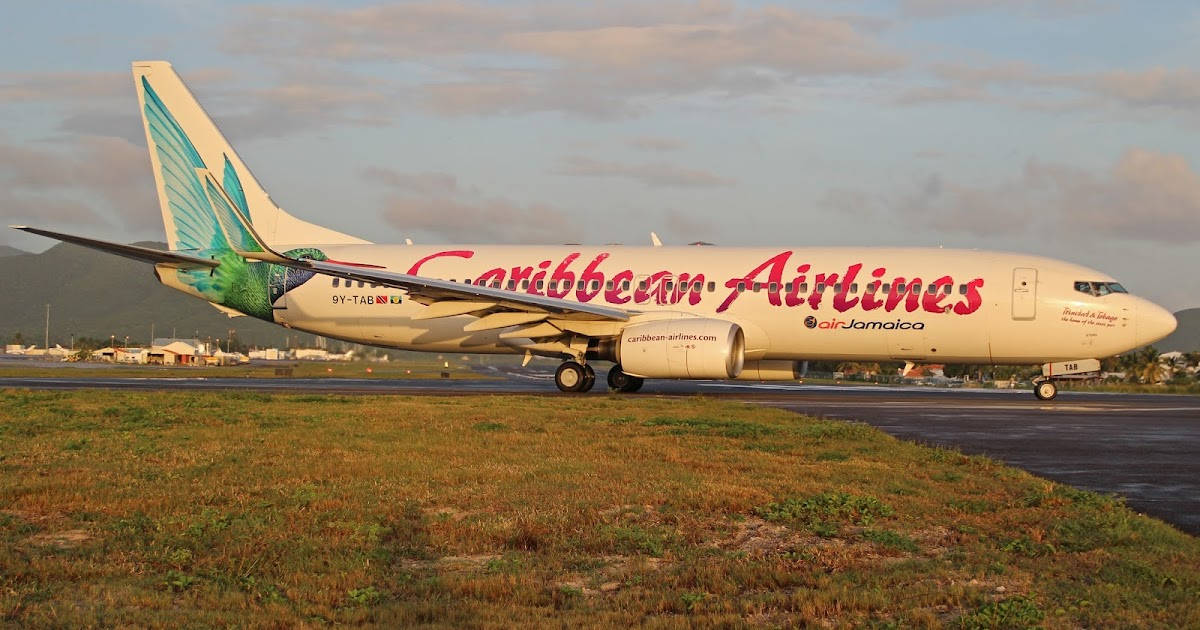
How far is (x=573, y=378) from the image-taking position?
96.5ft

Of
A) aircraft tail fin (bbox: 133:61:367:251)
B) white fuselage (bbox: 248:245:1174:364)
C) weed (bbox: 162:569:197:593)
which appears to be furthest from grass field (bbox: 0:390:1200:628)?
aircraft tail fin (bbox: 133:61:367:251)

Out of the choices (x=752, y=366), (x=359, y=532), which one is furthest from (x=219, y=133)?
(x=359, y=532)

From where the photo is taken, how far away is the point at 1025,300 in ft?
92.0

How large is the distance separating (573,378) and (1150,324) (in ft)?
46.4

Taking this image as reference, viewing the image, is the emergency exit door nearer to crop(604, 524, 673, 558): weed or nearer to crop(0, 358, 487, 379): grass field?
crop(604, 524, 673, 558): weed

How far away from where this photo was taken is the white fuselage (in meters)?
28.0

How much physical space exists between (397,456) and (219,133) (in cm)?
2302

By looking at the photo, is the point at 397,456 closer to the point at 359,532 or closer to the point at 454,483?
the point at 454,483

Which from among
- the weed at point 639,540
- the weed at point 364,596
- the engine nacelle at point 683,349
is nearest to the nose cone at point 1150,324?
the engine nacelle at point 683,349

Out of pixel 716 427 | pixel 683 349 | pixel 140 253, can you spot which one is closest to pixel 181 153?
pixel 140 253

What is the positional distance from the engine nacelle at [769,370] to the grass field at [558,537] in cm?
1548

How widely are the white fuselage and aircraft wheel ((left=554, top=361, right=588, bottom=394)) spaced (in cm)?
146

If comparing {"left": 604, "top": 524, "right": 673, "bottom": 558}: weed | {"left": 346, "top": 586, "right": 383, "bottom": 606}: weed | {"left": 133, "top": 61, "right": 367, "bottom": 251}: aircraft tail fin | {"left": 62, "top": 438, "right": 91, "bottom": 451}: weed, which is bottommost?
{"left": 346, "top": 586, "right": 383, "bottom": 606}: weed

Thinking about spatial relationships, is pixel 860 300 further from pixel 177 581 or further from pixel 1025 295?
pixel 177 581
